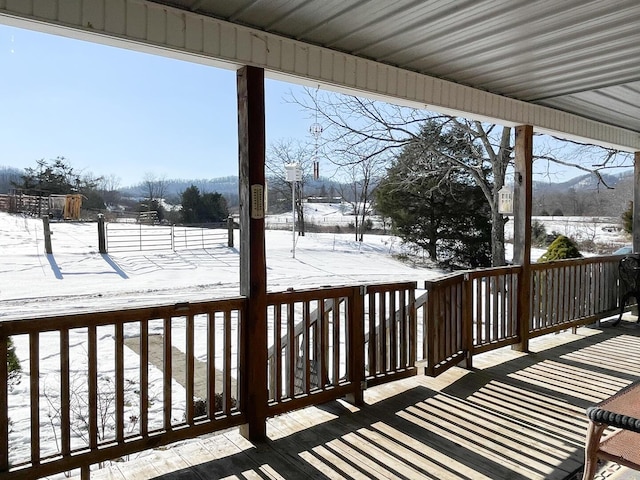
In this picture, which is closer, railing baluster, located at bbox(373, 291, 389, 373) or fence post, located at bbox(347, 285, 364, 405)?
fence post, located at bbox(347, 285, 364, 405)

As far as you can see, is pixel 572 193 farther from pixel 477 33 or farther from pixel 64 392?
pixel 64 392

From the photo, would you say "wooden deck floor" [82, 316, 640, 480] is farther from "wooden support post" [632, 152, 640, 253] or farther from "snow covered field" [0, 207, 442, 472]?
"wooden support post" [632, 152, 640, 253]

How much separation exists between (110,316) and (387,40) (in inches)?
91.1

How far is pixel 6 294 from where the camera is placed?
8953 mm

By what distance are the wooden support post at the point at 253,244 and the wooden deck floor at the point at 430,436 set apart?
24cm

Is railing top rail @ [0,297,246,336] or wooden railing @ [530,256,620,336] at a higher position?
railing top rail @ [0,297,246,336]

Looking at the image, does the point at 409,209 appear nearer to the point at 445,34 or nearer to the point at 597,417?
the point at 445,34

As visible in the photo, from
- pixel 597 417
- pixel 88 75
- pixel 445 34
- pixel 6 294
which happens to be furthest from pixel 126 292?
pixel 88 75

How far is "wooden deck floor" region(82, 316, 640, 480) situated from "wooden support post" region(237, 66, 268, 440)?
0.80 ft

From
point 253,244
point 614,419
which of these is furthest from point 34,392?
point 614,419

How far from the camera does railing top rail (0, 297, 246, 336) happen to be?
2.07 meters

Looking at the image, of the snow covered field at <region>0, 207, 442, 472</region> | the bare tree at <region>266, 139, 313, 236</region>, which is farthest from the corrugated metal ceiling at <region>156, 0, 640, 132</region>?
the bare tree at <region>266, 139, 313, 236</region>

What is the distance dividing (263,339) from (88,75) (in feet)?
57.7

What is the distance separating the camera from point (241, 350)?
A: 2809mm
